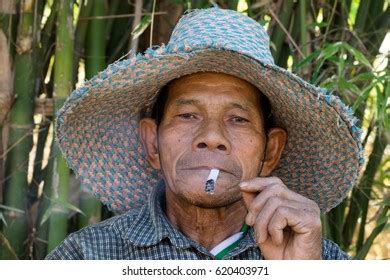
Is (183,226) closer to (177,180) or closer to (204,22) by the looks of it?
(177,180)

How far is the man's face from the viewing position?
2189 millimetres

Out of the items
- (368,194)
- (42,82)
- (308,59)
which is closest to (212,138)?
(308,59)

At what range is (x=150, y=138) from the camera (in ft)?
7.84

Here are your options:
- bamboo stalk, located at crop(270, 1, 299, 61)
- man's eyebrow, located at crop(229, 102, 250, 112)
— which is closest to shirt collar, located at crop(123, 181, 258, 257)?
man's eyebrow, located at crop(229, 102, 250, 112)

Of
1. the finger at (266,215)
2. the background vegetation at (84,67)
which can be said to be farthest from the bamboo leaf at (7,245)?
the finger at (266,215)

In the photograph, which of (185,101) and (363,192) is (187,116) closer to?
(185,101)

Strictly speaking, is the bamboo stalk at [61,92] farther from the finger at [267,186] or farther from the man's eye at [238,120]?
the finger at [267,186]

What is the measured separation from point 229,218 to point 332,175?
0.80 feet

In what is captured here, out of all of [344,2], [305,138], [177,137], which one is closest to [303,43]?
[344,2]

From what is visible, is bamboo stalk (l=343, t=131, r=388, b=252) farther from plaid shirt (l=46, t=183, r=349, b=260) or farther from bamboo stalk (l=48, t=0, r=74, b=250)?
bamboo stalk (l=48, t=0, r=74, b=250)

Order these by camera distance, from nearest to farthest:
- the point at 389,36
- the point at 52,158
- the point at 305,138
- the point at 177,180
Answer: the point at 177,180, the point at 305,138, the point at 52,158, the point at 389,36

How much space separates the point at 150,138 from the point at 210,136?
0.23m

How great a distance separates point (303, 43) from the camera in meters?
2.73

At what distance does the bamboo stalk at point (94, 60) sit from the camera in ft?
8.87
